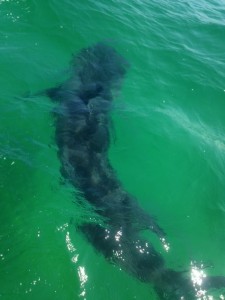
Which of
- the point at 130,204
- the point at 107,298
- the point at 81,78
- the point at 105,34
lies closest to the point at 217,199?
the point at 130,204

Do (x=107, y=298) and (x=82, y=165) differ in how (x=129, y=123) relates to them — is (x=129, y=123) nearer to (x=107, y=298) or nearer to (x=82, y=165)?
(x=82, y=165)

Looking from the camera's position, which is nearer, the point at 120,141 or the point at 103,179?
the point at 103,179

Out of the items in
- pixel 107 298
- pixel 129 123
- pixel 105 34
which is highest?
pixel 105 34

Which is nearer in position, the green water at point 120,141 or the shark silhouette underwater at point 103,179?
the green water at point 120,141

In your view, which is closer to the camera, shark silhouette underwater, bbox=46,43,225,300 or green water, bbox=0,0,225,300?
green water, bbox=0,0,225,300
